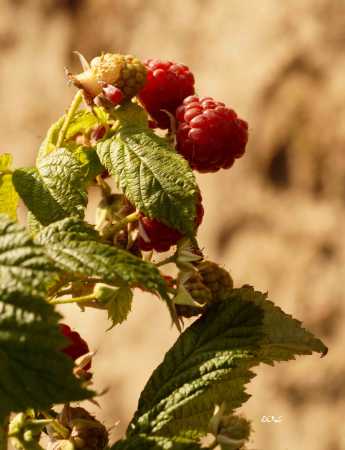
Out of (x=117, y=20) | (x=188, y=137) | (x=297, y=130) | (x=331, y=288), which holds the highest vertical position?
(x=117, y=20)

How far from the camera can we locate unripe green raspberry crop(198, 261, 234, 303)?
1.28 metres

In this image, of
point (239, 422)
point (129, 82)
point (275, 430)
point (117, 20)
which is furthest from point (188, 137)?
point (117, 20)

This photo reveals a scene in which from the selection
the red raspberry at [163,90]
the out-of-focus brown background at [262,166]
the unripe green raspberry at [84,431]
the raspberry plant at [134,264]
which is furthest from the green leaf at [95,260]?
the out-of-focus brown background at [262,166]

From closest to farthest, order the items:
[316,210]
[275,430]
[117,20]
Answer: [275,430] → [316,210] → [117,20]

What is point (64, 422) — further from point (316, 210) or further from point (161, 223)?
point (316, 210)

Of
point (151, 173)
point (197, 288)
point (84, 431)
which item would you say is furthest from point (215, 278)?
point (84, 431)

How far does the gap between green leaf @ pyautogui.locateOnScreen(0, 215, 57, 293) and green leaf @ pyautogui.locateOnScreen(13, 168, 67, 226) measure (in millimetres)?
140

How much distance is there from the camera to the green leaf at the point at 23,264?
1.06 meters

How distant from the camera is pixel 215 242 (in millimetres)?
4809

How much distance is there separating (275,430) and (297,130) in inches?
59.2

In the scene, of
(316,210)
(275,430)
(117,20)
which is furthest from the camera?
(117,20)

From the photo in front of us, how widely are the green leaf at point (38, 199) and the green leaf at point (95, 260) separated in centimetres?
10

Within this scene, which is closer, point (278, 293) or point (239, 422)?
point (239, 422)

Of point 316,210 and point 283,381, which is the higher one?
point 316,210
